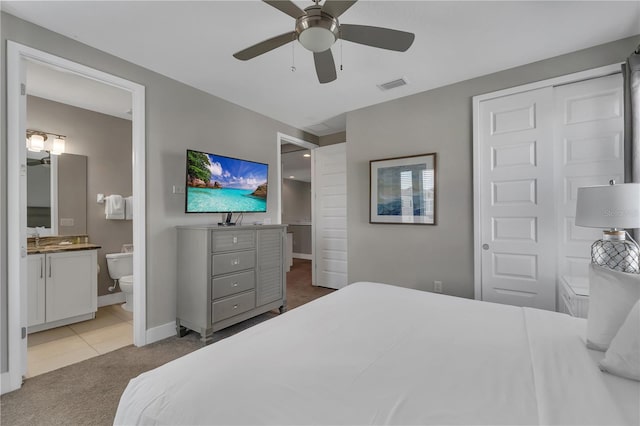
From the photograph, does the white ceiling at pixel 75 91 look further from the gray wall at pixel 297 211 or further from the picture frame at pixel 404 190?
the gray wall at pixel 297 211

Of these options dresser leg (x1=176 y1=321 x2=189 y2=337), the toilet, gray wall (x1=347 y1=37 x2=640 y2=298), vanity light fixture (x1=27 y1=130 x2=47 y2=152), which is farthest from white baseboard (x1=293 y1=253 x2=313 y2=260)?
vanity light fixture (x1=27 y1=130 x2=47 y2=152)

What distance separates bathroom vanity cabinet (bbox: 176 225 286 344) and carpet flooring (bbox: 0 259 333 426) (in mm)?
270

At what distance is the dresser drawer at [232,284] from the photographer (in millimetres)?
2734

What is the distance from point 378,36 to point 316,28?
0.41 m

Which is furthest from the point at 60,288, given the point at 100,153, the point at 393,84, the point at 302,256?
the point at 302,256

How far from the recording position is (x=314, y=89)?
3.20 metres

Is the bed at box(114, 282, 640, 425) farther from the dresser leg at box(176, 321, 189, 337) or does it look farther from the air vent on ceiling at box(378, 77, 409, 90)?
the air vent on ceiling at box(378, 77, 409, 90)

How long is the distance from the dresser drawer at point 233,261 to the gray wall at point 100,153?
218 cm

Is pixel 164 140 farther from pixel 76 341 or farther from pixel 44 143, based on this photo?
pixel 76 341

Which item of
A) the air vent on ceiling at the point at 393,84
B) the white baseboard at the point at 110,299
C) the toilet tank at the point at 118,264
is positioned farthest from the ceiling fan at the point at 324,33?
the white baseboard at the point at 110,299

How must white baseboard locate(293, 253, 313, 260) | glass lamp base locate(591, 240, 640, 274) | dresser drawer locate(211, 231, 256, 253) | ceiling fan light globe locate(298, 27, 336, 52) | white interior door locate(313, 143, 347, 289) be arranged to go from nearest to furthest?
ceiling fan light globe locate(298, 27, 336, 52) → glass lamp base locate(591, 240, 640, 274) → dresser drawer locate(211, 231, 256, 253) → white interior door locate(313, 143, 347, 289) → white baseboard locate(293, 253, 313, 260)

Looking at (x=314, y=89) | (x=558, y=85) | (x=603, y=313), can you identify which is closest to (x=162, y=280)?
(x=314, y=89)

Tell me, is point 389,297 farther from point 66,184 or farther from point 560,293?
point 66,184

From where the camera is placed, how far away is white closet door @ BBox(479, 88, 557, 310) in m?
2.61
